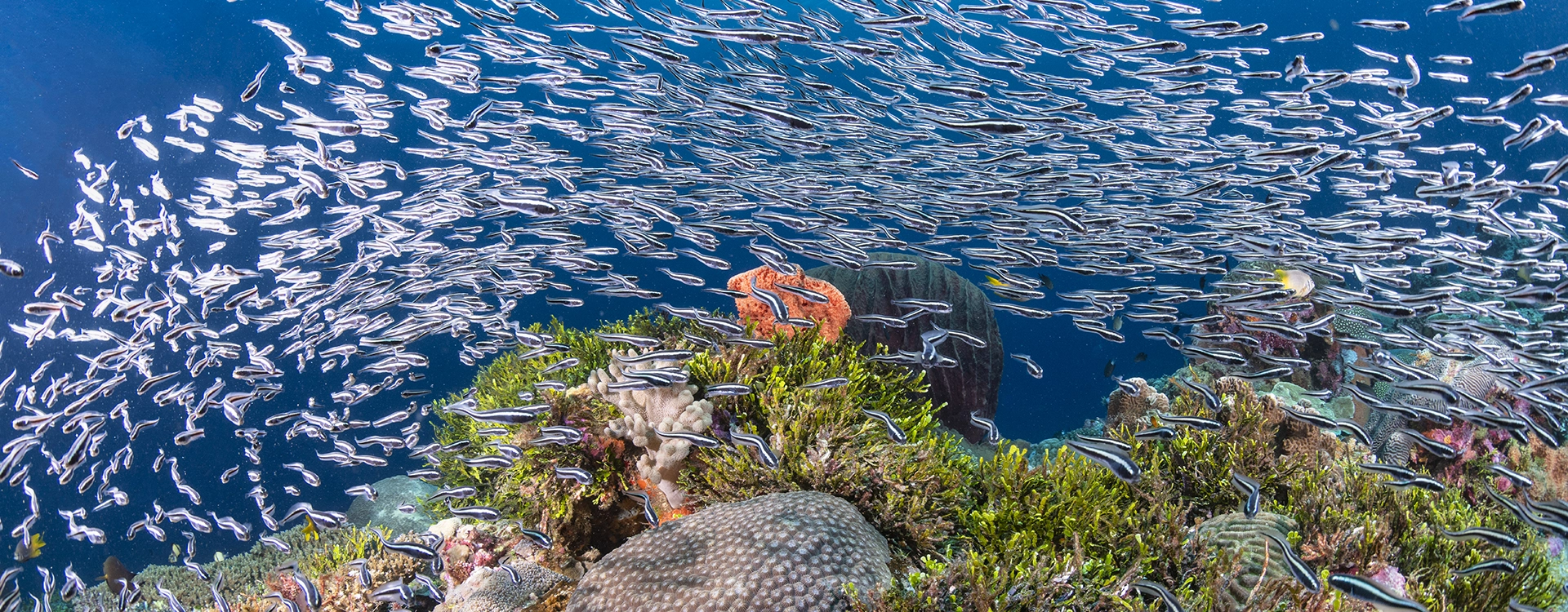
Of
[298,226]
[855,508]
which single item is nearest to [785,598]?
[855,508]

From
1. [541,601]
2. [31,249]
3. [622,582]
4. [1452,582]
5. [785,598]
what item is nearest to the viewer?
[785,598]

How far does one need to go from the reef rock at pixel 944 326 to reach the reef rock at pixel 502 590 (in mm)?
7498

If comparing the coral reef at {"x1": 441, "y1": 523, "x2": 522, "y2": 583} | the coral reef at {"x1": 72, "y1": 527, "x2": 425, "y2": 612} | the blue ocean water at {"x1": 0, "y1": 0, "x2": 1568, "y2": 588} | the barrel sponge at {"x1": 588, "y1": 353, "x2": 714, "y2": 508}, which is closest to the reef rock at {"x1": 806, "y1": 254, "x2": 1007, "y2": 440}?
the barrel sponge at {"x1": 588, "y1": 353, "x2": 714, "y2": 508}

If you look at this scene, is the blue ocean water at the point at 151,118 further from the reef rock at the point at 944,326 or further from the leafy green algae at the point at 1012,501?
the leafy green algae at the point at 1012,501

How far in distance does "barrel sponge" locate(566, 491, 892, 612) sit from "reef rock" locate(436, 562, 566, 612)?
0.96m

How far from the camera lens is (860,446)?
5055 millimetres

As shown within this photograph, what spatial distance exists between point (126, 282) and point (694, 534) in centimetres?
3192

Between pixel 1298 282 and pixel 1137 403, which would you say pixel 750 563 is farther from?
pixel 1298 282

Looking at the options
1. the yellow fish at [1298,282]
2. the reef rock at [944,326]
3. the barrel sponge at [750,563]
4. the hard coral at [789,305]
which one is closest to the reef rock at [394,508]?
the hard coral at [789,305]

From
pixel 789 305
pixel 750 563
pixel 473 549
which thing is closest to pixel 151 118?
pixel 473 549

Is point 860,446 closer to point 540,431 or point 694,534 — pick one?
point 694,534

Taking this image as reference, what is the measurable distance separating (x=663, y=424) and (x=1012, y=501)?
292cm

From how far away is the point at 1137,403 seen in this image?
1027cm

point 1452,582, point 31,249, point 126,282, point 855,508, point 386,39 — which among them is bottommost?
point 126,282
